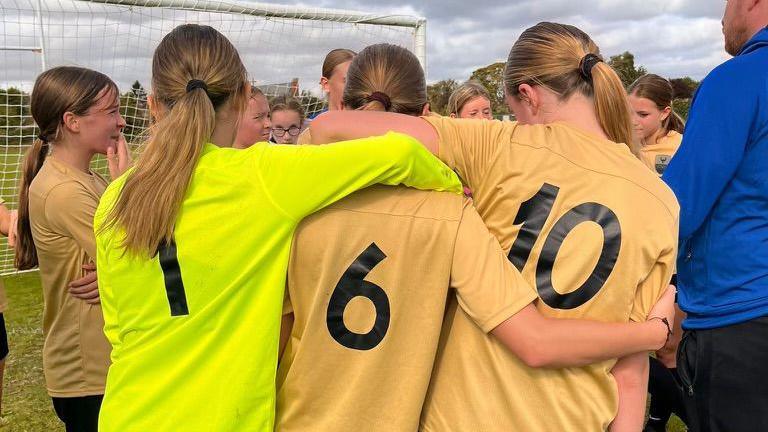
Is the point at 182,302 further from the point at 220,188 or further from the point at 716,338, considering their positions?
the point at 716,338

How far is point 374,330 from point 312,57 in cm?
719

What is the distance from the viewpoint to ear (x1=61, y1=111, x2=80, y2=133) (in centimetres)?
260

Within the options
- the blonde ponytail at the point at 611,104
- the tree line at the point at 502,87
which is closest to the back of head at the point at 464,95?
the tree line at the point at 502,87

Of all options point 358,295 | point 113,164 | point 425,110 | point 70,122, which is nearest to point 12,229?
point 113,164

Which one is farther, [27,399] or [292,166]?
[27,399]

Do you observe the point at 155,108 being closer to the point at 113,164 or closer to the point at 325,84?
the point at 113,164

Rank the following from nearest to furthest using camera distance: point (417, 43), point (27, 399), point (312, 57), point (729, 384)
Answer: point (729, 384), point (27, 399), point (417, 43), point (312, 57)

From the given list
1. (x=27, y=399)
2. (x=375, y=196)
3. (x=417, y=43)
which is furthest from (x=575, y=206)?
(x=417, y=43)

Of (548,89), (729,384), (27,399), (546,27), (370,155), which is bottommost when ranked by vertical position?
(27,399)

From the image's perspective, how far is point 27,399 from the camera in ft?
15.3

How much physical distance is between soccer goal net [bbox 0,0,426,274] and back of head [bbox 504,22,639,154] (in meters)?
5.47

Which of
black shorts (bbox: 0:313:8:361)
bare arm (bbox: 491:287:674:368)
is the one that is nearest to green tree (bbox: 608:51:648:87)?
bare arm (bbox: 491:287:674:368)

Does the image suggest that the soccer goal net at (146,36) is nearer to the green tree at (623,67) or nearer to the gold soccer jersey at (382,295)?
the green tree at (623,67)

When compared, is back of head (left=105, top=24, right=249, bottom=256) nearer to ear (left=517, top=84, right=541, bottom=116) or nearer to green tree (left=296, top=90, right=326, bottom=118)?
ear (left=517, top=84, right=541, bottom=116)
